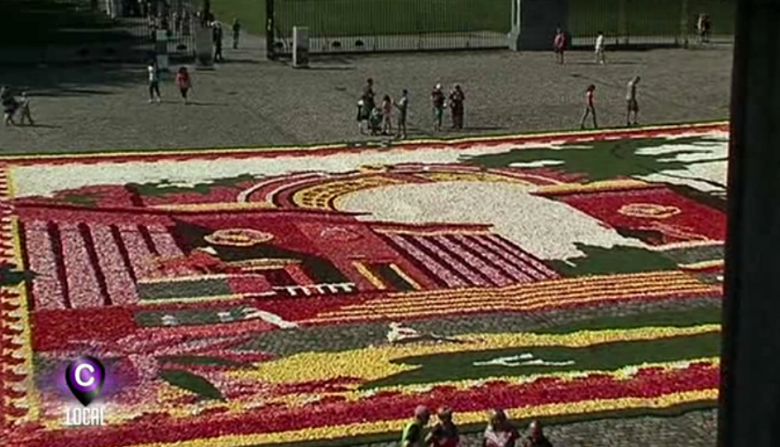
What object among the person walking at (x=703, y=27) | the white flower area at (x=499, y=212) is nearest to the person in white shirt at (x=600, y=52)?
the person walking at (x=703, y=27)

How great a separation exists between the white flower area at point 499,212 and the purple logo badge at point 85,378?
28.4 ft

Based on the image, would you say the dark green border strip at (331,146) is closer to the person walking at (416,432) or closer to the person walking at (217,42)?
the person walking at (217,42)

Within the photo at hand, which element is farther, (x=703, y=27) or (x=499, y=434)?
(x=703, y=27)

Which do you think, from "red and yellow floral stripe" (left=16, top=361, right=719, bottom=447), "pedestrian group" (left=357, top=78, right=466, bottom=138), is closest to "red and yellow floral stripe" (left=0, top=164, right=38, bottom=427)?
"red and yellow floral stripe" (left=16, top=361, right=719, bottom=447)

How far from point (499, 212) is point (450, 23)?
116ft

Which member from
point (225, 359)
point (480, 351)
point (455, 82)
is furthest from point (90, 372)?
point (455, 82)

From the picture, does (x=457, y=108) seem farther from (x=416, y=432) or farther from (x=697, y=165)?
(x=416, y=432)

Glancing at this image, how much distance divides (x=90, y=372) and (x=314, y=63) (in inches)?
1314

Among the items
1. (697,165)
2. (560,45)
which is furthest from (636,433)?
(560,45)

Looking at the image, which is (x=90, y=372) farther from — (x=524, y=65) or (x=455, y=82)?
(x=524, y=65)

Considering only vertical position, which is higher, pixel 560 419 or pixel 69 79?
pixel 69 79

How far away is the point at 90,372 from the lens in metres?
17.7

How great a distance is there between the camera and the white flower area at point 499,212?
24.7 metres

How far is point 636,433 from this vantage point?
1612cm
